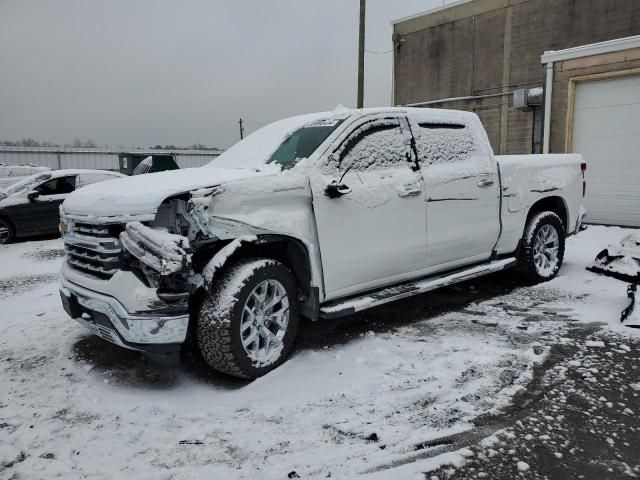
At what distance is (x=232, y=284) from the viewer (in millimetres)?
3420

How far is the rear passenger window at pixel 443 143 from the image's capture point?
187 inches

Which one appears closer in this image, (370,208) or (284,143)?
(370,208)

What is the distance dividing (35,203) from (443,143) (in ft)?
30.4

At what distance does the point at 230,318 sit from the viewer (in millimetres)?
3344

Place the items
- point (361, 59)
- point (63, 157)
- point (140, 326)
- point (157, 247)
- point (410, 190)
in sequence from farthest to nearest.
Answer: point (63, 157), point (361, 59), point (410, 190), point (140, 326), point (157, 247)

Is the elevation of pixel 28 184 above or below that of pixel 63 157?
below

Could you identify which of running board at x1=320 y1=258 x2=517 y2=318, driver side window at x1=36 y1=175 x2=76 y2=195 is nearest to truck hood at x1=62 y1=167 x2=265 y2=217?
running board at x1=320 y1=258 x2=517 y2=318

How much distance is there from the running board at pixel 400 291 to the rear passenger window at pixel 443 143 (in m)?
1.13

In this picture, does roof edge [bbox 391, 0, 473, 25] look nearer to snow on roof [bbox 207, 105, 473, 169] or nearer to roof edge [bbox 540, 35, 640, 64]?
roof edge [bbox 540, 35, 640, 64]

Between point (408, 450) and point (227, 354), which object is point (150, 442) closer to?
point (227, 354)

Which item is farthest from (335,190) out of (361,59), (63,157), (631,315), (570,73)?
(63,157)

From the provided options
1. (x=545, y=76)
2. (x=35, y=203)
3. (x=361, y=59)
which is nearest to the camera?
(x=35, y=203)

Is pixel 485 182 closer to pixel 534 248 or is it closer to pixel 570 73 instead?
pixel 534 248

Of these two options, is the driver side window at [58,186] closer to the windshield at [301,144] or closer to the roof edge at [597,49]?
the windshield at [301,144]
